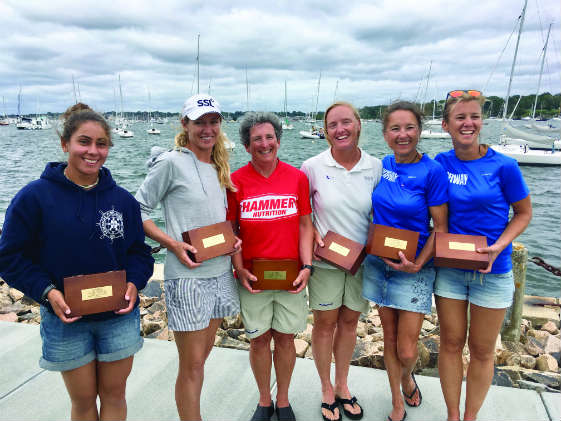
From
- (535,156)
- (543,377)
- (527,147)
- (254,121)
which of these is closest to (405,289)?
(254,121)

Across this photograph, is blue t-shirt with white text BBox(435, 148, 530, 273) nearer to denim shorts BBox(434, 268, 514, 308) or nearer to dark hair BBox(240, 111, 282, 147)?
denim shorts BBox(434, 268, 514, 308)

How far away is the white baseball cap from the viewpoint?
2560 mm

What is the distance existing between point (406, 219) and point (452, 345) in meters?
0.94

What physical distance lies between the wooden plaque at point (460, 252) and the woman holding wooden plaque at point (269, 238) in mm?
898

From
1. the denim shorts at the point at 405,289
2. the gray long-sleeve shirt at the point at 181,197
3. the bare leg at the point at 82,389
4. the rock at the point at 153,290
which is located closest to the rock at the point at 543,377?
the denim shorts at the point at 405,289

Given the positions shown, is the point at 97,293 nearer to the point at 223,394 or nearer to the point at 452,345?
the point at 223,394

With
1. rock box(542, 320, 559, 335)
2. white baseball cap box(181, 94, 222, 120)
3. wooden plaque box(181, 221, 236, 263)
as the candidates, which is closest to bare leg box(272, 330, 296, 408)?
wooden plaque box(181, 221, 236, 263)

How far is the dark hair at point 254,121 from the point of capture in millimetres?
2748

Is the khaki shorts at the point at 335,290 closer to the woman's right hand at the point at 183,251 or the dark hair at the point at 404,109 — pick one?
the woman's right hand at the point at 183,251

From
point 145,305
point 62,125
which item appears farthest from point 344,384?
point 145,305

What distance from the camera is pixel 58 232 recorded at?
2.01 meters

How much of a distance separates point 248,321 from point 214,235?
0.75 m

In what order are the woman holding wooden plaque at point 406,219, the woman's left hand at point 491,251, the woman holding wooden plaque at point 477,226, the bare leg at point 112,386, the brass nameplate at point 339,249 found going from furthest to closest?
1. the brass nameplate at point 339,249
2. the woman holding wooden plaque at point 406,219
3. the woman holding wooden plaque at point 477,226
4. the woman's left hand at point 491,251
5. the bare leg at point 112,386

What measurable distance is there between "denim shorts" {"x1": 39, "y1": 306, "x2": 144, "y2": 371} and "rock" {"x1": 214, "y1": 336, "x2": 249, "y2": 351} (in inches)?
90.6
